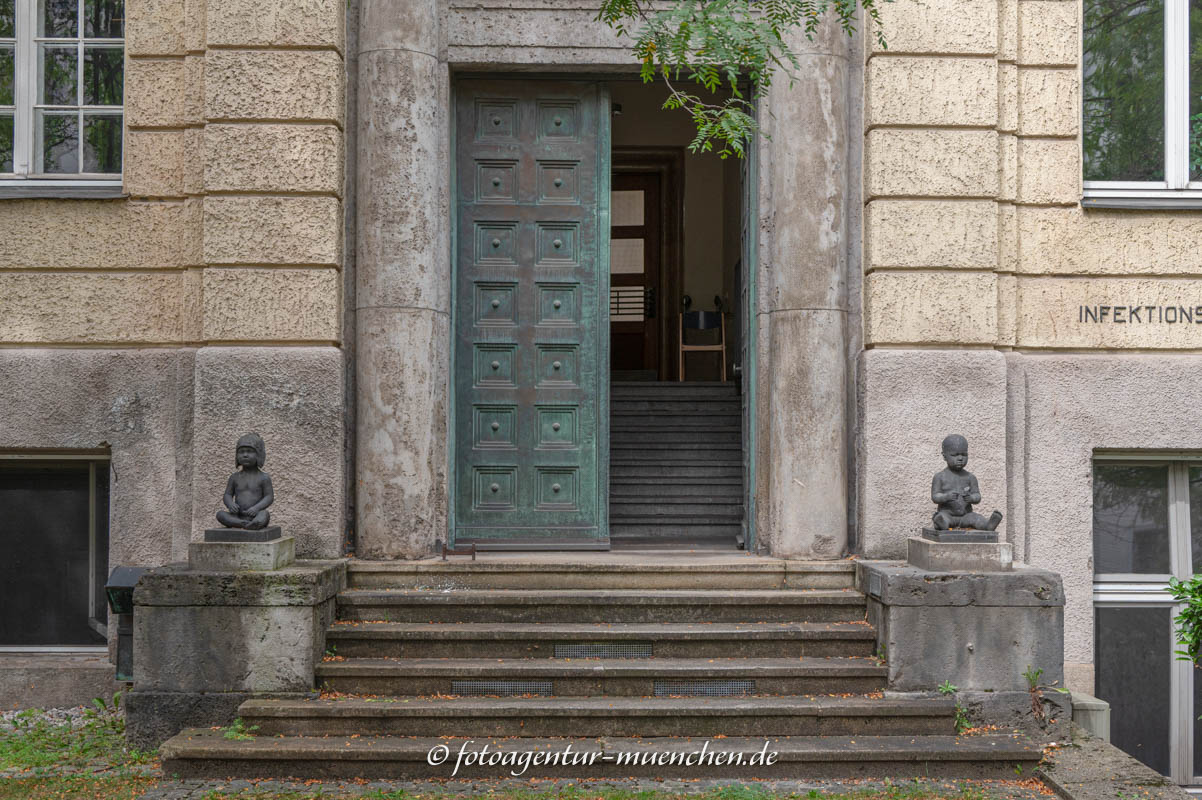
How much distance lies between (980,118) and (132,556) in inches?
267

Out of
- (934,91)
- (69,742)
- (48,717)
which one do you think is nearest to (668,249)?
(934,91)

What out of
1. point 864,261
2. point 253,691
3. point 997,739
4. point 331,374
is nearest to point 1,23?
point 331,374

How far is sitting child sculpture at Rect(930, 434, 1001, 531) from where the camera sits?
643cm

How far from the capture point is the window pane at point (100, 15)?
25.6 ft

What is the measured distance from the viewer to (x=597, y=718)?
5945 millimetres

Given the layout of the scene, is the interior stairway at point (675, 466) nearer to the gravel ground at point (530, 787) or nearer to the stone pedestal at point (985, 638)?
the stone pedestal at point (985, 638)

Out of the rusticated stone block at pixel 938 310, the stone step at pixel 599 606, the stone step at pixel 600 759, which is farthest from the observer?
the rusticated stone block at pixel 938 310

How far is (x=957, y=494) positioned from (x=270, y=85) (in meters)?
5.36

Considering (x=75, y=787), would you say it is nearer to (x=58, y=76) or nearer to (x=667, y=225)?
(x=58, y=76)

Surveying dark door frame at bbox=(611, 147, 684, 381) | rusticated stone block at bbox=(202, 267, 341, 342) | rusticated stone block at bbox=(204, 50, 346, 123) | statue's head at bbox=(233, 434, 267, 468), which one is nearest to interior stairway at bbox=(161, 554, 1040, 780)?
statue's head at bbox=(233, 434, 267, 468)

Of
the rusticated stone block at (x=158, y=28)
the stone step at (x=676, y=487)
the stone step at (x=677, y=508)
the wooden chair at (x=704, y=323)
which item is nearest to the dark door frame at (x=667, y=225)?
the wooden chair at (x=704, y=323)

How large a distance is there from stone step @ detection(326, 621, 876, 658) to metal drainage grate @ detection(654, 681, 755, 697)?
0.93 ft

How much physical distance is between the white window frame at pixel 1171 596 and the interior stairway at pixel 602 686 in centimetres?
225

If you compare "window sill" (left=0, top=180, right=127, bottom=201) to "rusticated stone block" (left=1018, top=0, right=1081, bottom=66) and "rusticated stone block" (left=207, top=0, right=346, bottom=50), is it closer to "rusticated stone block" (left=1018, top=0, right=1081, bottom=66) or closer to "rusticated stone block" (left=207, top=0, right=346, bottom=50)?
"rusticated stone block" (left=207, top=0, right=346, bottom=50)
